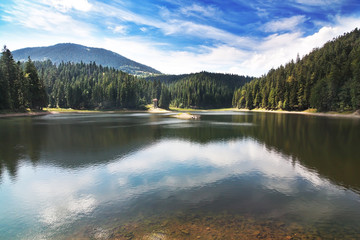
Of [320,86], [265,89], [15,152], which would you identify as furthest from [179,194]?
[265,89]

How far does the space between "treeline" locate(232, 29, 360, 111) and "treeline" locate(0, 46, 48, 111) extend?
141 metres

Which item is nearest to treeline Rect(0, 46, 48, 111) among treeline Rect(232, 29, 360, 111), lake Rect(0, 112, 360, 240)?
lake Rect(0, 112, 360, 240)

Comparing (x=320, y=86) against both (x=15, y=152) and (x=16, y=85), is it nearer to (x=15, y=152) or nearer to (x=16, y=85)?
(x=15, y=152)

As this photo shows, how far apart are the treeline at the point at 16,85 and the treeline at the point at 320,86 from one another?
141m

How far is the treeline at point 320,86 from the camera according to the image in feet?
287

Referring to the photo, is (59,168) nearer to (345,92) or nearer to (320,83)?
(345,92)

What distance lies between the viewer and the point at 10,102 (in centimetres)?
8019

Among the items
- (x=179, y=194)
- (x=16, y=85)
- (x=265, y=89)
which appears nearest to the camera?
(x=179, y=194)

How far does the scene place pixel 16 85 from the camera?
3410 inches

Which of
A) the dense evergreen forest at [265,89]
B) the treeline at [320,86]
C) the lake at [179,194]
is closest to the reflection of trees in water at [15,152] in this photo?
the lake at [179,194]

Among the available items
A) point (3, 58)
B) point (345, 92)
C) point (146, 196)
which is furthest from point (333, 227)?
point (3, 58)

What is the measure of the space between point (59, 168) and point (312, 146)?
3316cm

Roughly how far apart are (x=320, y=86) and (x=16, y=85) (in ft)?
474

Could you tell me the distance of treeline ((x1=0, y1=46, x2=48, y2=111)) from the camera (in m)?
79.0
